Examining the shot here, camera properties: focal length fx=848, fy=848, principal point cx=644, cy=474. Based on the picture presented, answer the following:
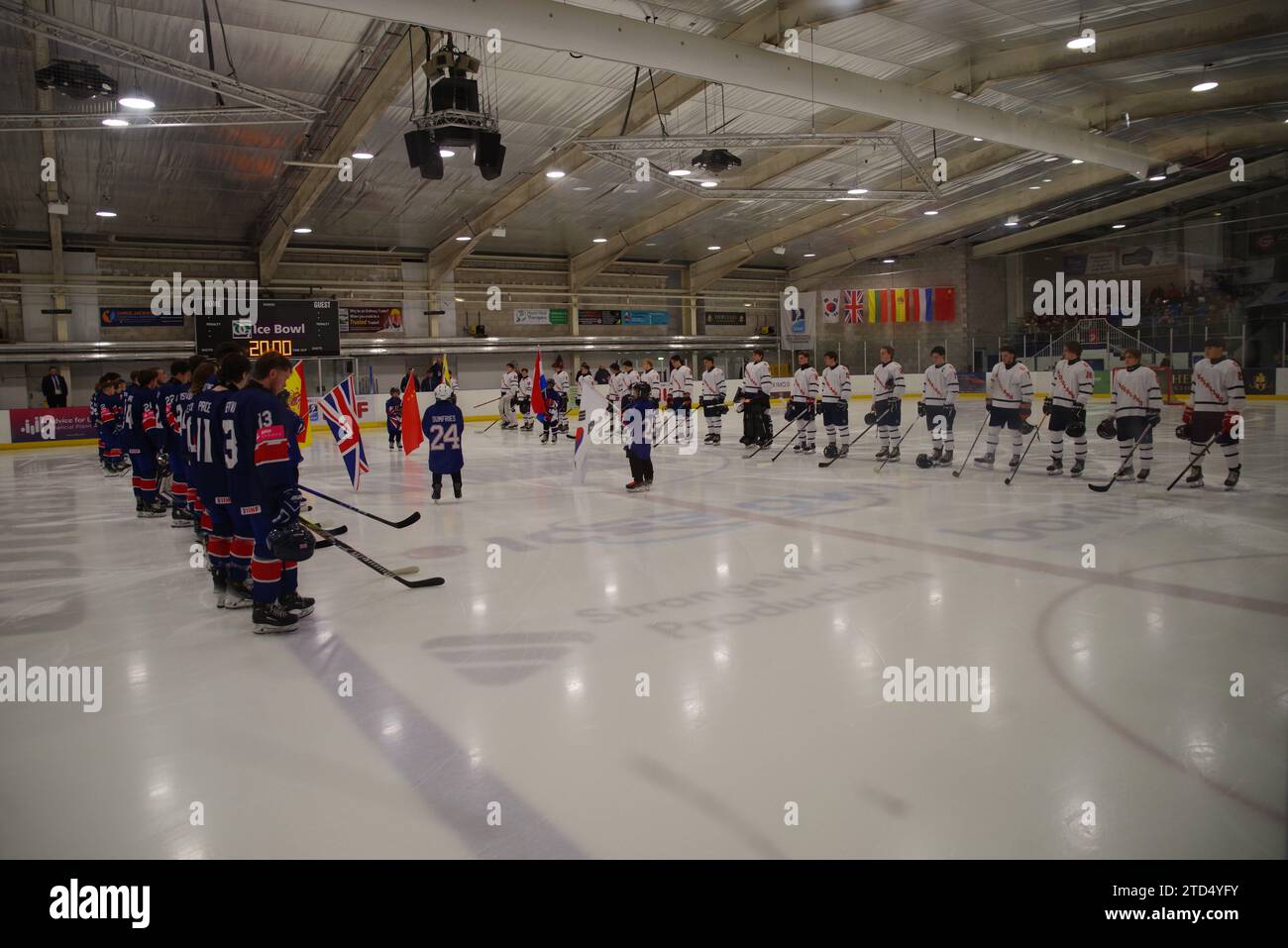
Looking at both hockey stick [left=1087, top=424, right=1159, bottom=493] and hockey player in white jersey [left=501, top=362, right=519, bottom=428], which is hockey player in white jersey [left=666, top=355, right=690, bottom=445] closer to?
hockey player in white jersey [left=501, top=362, right=519, bottom=428]

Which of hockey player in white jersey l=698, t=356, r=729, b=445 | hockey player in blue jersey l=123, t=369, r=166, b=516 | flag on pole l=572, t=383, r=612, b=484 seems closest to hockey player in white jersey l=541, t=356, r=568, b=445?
hockey player in white jersey l=698, t=356, r=729, b=445

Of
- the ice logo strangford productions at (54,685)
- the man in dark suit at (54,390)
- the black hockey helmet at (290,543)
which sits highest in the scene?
the man in dark suit at (54,390)

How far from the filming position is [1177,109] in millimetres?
17094

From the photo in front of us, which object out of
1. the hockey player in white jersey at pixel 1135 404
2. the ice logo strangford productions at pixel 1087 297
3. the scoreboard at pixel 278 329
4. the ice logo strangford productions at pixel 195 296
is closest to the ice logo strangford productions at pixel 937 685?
the hockey player in white jersey at pixel 1135 404

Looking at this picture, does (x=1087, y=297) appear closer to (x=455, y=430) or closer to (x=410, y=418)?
(x=410, y=418)

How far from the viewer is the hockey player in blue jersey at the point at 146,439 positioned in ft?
28.7

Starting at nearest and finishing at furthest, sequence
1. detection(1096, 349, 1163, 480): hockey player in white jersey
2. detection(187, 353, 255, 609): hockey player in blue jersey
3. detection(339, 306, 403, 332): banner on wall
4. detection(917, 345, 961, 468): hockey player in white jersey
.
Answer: detection(187, 353, 255, 609): hockey player in blue jersey → detection(1096, 349, 1163, 480): hockey player in white jersey → detection(917, 345, 961, 468): hockey player in white jersey → detection(339, 306, 403, 332): banner on wall

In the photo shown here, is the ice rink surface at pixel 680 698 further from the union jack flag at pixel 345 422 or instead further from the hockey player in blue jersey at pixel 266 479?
the union jack flag at pixel 345 422

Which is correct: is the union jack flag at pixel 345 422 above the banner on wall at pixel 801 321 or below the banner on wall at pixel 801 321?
below

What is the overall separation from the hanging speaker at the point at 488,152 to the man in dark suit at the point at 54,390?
14.6 metres

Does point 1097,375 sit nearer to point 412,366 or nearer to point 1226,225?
point 1226,225

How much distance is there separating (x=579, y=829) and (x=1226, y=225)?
1186 inches

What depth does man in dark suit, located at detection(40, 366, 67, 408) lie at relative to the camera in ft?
64.9
